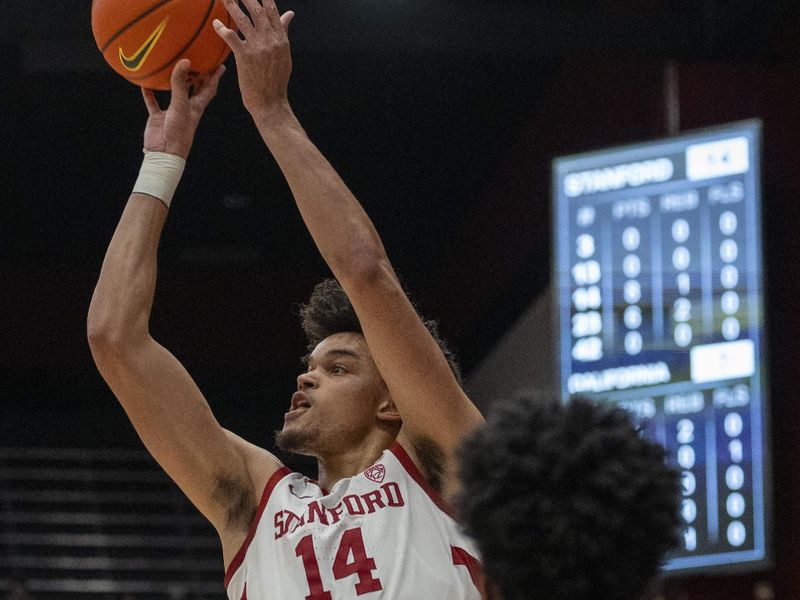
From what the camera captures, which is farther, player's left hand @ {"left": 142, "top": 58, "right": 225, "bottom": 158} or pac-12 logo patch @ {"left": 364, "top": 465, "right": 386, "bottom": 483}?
player's left hand @ {"left": 142, "top": 58, "right": 225, "bottom": 158}

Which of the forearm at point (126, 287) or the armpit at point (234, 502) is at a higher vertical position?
the forearm at point (126, 287)

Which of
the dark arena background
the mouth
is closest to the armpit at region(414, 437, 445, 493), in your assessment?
the mouth

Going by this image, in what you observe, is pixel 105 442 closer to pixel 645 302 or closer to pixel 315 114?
pixel 315 114

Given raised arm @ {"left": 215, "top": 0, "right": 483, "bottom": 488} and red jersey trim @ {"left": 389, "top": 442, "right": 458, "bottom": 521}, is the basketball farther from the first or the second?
red jersey trim @ {"left": 389, "top": 442, "right": 458, "bottom": 521}

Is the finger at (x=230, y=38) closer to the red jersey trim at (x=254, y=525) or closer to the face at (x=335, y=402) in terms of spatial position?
the face at (x=335, y=402)

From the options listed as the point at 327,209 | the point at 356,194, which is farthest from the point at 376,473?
the point at 356,194

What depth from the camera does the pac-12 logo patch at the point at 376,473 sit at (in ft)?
9.46

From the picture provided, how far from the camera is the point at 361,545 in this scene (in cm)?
277

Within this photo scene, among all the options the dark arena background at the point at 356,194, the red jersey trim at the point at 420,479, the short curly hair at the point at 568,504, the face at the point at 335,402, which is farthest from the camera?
the dark arena background at the point at 356,194

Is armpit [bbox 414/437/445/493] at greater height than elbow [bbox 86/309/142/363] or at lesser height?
lesser

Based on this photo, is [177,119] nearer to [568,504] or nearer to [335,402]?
[335,402]

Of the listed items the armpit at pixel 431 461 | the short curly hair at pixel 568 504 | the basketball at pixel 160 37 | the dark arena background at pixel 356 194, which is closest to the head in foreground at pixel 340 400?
the armpit at pixel 431 461

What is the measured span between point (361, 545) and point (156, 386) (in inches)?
20.4

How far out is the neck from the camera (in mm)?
3066
